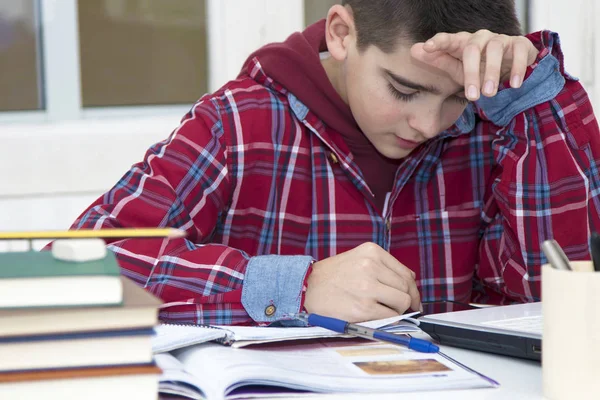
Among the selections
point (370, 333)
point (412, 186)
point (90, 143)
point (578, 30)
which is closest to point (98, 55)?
point (90, 143)

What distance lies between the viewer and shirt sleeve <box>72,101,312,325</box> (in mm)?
1013

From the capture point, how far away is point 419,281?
1.42 metres

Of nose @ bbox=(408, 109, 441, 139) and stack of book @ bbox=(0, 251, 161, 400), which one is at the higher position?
nose @ bbox=(408, 109, 441, 139)

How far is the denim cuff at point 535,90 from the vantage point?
129cm

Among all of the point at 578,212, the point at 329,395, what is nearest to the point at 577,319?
the point at 329,395

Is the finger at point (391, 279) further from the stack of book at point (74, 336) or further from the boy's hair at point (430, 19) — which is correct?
the stack of book at point (74, 336)

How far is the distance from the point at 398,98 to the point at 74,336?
82cm

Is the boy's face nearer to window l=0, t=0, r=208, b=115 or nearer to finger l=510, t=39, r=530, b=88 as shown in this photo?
finger l=510, t=39, r=530, b=88

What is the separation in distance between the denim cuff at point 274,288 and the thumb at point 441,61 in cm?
34

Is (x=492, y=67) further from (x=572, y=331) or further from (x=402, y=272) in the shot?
Result: (x=572, y=331)

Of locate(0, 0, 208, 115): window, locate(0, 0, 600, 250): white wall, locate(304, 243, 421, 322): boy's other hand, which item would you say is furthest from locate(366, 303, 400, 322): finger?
locate(0, 0, 208, 115): window

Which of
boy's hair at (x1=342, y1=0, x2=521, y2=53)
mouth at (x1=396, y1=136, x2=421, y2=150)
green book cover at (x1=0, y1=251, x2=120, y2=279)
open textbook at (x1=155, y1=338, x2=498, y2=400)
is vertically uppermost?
boy's hair at (x1=342, y1=0, x2=521, y2=53)

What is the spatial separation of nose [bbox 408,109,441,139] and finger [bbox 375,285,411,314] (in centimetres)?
32

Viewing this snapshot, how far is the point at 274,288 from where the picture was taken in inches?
39.3
